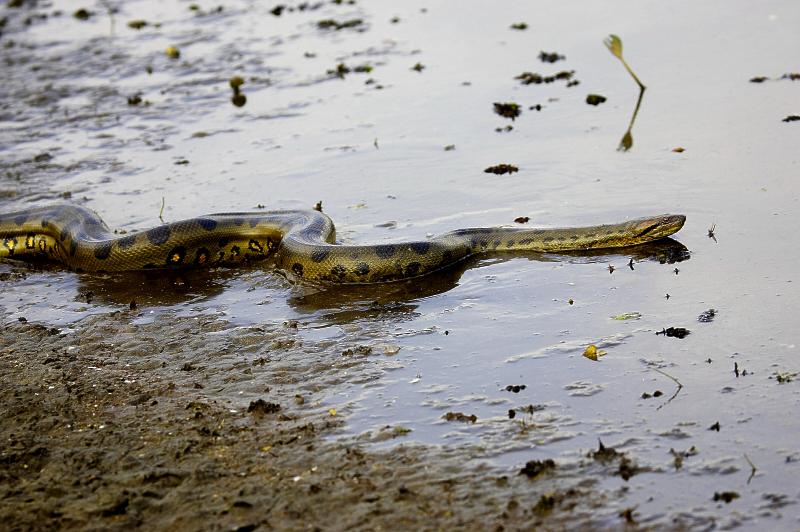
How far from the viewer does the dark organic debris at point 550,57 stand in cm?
1694

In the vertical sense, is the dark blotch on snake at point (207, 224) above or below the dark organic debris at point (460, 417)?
above

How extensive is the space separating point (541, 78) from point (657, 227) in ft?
20.7

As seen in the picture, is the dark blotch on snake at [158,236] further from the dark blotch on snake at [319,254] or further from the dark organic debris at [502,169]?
the dark organic debris at [502,169]

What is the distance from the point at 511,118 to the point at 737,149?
10.8 ft


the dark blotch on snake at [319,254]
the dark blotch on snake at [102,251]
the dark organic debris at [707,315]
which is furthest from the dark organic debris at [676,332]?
the dark blotch on snake at [102,251]

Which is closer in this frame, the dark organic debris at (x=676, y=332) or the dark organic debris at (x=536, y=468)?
the dark organic debris at (x=536, y=468)

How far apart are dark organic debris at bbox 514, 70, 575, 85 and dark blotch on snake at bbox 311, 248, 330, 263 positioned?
6.87 m

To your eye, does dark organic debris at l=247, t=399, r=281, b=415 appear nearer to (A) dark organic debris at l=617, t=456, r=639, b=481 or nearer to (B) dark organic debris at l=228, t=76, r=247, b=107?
(A) dark organic debris at l=617, t=456, r=639, b=481

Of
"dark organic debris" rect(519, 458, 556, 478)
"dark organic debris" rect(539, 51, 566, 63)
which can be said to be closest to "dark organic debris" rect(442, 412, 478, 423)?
"dark organic debris" rect(519, 458, 556, 478)

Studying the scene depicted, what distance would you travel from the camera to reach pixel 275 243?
36.3 ft

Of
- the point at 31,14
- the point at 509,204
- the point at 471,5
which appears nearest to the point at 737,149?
the point at 509,204

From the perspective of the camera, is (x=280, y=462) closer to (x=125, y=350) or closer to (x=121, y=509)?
(x=121, y=509)

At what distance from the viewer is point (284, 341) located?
8.49 m

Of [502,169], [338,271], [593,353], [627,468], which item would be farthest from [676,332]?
[502,169]
